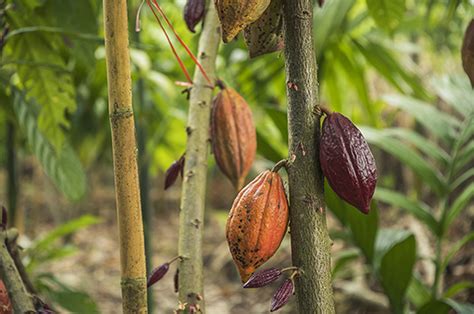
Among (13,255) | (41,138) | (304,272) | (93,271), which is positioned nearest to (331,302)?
(304,272)

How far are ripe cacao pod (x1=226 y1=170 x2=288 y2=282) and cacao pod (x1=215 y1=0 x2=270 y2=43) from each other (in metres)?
0.11

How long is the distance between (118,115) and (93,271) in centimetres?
252

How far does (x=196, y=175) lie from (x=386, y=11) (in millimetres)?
333

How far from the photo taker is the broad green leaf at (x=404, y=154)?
131 cm

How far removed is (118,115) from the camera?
50cm

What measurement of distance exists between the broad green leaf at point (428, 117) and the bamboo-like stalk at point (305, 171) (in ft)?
3.24

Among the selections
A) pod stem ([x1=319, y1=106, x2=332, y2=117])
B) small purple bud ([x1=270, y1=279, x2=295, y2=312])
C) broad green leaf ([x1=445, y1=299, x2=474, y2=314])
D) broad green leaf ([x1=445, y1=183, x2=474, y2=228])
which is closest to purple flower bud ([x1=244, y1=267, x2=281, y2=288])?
small purple bud ([x1=270, y1=279, x2=295, y2=312])

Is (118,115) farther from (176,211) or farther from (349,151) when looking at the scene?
(176,211)

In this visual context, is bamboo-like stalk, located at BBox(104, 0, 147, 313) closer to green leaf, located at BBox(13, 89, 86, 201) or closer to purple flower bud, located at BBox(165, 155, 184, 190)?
purple flower bud, located at BBox(165, 155, 184, 190)

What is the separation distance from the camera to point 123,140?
0.50 m

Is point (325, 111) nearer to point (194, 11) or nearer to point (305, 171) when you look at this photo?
point (305, 171)

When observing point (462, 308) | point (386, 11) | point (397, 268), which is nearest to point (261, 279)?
point (386, 11)

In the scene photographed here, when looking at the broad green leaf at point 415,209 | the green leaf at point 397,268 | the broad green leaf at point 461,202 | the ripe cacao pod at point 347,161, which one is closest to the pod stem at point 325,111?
the ripe cacao pod at point 347,161

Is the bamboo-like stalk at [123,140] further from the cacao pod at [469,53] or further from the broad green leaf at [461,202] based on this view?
the broad green leaf at [461,202]
